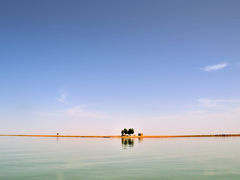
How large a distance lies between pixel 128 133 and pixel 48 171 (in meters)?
163

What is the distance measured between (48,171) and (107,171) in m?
6.56

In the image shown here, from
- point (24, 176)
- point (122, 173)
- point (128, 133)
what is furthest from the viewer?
point (128, 133)

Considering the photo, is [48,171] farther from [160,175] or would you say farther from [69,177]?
[160,175]

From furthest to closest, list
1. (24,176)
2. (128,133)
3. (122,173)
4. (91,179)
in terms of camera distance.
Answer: (128,133), (122,173), (24,176), (91,179)

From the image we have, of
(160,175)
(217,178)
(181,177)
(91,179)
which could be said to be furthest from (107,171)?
(217,178)

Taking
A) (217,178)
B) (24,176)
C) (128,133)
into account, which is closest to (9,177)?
(24,176)

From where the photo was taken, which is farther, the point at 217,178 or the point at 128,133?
the point at 128,133

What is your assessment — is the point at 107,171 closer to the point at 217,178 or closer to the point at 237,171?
the point at 217,178

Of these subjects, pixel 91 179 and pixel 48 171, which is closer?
pixel 91 179

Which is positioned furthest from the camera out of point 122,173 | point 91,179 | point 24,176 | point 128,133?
point 128,133

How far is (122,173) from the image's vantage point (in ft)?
68.9

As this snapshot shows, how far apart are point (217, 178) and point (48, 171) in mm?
17437

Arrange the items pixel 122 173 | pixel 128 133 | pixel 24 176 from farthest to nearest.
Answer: pixel 128 133, pixel 122 173, pixel 24 176

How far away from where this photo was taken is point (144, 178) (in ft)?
61.6
